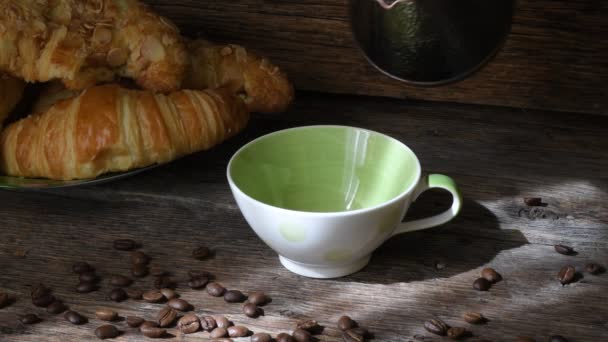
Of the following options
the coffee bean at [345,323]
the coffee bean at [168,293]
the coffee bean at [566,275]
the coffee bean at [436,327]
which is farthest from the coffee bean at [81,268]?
the coffee bean at [566,275]

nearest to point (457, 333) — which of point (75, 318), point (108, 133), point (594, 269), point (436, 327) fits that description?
point (436, 327)

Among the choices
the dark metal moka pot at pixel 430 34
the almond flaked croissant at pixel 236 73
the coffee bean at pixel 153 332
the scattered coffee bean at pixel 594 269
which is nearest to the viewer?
the dark metal moka pot at pixel 430 34

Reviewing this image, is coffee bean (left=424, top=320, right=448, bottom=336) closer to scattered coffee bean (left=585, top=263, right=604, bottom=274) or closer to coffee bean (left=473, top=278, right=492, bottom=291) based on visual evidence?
coffee bean (left=473, top=278, right=492, bottom=291)

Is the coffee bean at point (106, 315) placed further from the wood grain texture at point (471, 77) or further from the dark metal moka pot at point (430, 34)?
the wood grain texture at point (471, 77)

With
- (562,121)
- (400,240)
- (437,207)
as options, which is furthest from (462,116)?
(400,240)

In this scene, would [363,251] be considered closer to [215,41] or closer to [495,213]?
[495,213]

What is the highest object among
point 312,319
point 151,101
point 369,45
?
point 369,45

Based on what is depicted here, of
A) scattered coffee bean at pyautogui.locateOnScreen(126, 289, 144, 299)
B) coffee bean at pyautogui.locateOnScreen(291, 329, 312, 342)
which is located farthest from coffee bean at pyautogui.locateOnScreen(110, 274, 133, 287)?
coffee bean at pyautogui.locateOnScreen(291, 329, 312, 342)
